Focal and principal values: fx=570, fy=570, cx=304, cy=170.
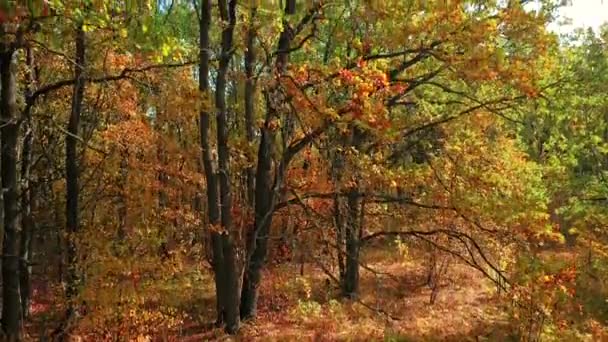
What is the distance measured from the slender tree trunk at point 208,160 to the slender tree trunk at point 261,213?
67cm

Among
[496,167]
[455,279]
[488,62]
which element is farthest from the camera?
[455,279]

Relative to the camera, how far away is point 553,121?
66.2 feet

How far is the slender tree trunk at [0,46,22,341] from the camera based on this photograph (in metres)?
7.99

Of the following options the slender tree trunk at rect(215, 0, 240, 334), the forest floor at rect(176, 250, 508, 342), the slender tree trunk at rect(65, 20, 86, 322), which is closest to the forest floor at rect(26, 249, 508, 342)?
the forest floor at rect(176, 250, 508, 342)

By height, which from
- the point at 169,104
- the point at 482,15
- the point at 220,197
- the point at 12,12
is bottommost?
the point at 220,197

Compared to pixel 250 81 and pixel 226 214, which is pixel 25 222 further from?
pixel 250 81

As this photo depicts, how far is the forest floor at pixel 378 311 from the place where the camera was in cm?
1227

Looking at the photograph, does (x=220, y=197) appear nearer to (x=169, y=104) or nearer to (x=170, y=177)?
(x=169, y=104)

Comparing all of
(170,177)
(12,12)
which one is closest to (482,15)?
(12,12)

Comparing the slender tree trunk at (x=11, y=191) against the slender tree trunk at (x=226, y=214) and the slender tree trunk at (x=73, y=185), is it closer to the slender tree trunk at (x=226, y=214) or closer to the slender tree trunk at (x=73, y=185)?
the slender tree trunk at (x=73, y=185)

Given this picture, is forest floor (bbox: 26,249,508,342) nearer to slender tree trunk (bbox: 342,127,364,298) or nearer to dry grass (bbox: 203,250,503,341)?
dry grass (bbox: 203,250,503,341)

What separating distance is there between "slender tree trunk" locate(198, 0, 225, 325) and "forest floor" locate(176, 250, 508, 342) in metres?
1.22

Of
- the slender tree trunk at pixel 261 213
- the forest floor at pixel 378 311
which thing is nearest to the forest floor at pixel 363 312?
the forest floor at pixel 378 311

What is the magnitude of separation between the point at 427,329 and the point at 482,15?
7.46 m
